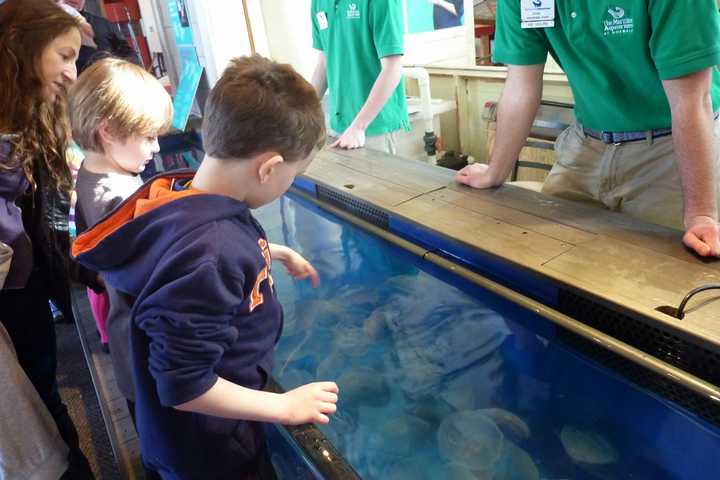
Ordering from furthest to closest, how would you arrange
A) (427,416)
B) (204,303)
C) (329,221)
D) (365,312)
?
1. (329,221)
2. (365,312)
3. (427,416)
4. (204,303)

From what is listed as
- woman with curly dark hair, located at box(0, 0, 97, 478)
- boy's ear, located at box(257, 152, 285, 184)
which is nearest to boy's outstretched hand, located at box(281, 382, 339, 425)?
boy's ear, located at box(257, 152, 285, 184)

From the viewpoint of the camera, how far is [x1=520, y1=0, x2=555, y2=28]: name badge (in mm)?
1358

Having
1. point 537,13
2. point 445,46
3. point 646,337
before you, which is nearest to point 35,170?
point 537,13

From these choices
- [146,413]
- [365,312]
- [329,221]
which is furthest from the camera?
[329,221]

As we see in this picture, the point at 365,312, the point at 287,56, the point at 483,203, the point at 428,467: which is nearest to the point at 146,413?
the point at 428,467

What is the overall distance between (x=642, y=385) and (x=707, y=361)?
16 centimetres

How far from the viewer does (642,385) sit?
3.42ft

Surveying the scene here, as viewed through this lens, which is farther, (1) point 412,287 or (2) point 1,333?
(1) point 412,287

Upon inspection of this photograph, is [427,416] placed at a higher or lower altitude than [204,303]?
lower

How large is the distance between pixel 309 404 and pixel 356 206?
3.40ft

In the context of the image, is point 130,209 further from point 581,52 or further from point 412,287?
point 581,52

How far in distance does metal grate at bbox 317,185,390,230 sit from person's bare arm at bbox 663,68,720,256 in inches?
32.3

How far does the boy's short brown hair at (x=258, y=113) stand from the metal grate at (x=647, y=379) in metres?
0.75

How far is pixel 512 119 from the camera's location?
5.25 ft
